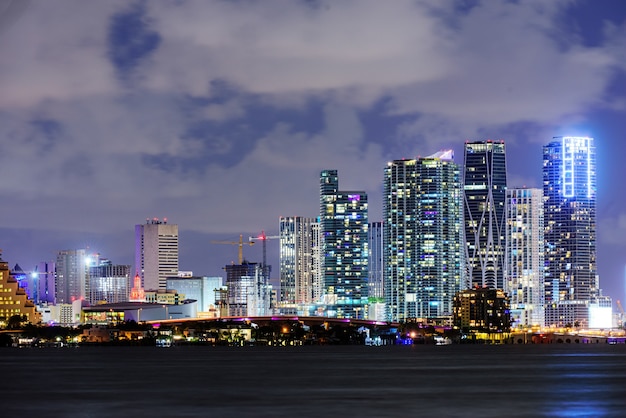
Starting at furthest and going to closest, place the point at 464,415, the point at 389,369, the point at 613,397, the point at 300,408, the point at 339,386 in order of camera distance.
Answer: the point at 389,369, the point at 339,386, the point at 613,397, the point at 300,408, the point at 464,415

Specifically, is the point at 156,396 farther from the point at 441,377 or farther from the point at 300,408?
the point at 441,377

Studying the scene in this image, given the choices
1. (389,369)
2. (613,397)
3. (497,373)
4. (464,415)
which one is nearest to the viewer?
(464,415)

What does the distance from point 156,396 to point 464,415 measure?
27.4 m

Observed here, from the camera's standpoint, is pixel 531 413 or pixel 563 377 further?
pixel 563 377

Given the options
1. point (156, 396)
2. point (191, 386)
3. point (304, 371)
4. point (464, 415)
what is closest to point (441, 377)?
point (304, 371)

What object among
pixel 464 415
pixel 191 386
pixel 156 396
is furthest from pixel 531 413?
pixel 191 386

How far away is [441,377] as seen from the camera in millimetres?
124312

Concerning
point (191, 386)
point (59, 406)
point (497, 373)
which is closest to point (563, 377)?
point (497, 373)

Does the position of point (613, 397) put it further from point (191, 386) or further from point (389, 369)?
point (389, 369)

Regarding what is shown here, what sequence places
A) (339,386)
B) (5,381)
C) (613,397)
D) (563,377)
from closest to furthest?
(613,397) → (339,386) → (5,381) → (563,377)

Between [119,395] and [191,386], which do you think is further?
[191,386]

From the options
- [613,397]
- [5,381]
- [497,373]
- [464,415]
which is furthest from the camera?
[497,373]

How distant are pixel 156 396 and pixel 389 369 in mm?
58329

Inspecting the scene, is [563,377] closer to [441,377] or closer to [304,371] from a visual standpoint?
[441,377]
